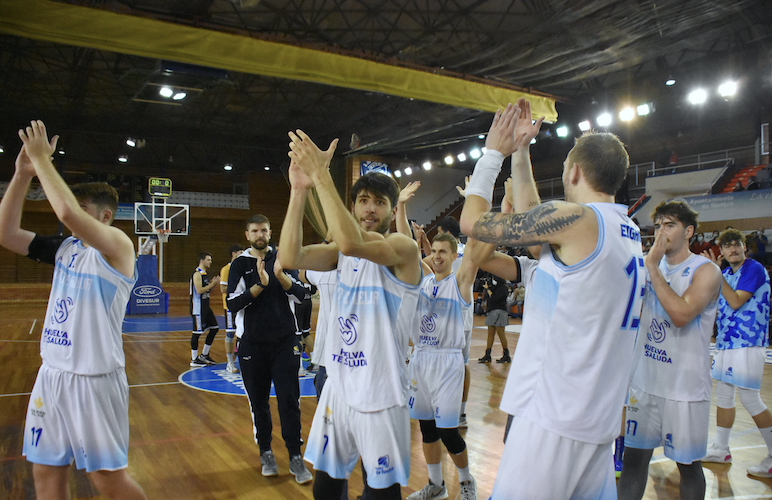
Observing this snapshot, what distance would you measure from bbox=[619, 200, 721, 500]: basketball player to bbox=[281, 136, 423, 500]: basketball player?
1459 millimetres

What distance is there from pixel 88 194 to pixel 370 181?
5.32 ft

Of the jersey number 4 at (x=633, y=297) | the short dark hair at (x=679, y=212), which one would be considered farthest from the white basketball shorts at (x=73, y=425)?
the short dark hair at (x=679, y=212)

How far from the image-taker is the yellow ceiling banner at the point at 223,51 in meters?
7.18

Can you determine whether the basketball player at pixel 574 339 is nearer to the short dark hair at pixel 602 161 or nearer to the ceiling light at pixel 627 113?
the short dark hair at pixel 602 161

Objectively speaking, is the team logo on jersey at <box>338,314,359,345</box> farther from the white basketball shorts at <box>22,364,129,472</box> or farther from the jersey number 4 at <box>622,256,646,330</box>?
the white basketball shorts at <box>22,364,129,472</box>

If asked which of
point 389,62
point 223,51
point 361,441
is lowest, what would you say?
point 361,441

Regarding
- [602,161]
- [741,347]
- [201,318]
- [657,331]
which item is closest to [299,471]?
[657,331]

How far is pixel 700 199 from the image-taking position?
17125 mm

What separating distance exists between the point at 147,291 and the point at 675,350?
709 inches

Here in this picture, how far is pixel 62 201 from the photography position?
264cm

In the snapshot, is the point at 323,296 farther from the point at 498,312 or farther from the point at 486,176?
the point at 498,312

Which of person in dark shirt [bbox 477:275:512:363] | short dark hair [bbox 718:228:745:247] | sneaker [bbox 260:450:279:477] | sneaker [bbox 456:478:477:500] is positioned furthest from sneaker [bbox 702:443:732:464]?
person in dark shirt [bbox 477:275:512:363]

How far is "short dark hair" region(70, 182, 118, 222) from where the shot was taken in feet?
9.90

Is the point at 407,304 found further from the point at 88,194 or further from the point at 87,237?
the point at 88,194
